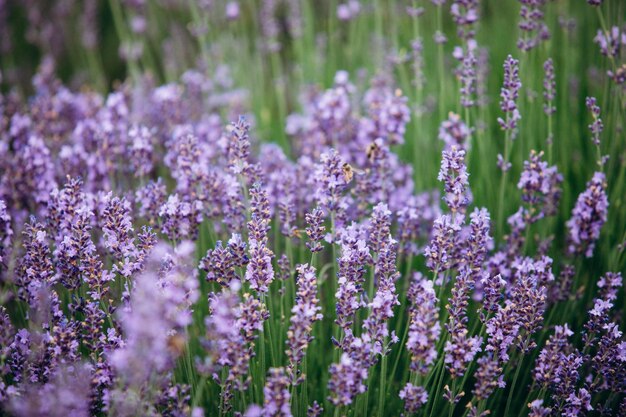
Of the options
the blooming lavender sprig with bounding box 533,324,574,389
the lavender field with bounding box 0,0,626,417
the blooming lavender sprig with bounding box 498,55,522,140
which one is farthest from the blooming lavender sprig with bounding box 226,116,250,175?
the blooming lavender sprig with bounding box 533,324,574,389

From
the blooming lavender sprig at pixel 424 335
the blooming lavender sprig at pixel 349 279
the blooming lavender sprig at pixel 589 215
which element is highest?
the blooming lavender sprig at pixel 589 215

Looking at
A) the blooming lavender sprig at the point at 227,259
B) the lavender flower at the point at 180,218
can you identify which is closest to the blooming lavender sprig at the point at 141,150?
the lavender flower at the point at 180,218

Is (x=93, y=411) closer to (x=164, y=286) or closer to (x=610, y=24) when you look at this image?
(x=164, y=286)

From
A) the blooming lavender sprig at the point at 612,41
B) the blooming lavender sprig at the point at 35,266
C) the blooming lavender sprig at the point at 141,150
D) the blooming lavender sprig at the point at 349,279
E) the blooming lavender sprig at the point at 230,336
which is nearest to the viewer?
the blooming lavender sprig at the point at 230,336

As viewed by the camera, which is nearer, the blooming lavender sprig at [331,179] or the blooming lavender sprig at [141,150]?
the blooming lavender sprig at [331,179]

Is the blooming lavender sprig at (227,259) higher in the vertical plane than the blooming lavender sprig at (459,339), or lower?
higher

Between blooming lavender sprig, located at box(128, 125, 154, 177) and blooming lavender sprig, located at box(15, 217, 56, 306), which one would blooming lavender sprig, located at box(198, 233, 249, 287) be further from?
blooming lavender sprig, located at box(128, 125, 154, 177)

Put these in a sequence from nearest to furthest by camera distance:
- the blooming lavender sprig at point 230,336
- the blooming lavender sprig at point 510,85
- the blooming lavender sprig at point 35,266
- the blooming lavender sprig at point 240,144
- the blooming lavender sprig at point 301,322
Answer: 1. the blooming lavender sprig at point 230,336
2. the blooming lavender sprig at point 301,322
3. the blooming lavender sprig at point 35,266
4. the blooming lavender sprig at point 240,144
5. the blooming lavender sprig at point 510,85

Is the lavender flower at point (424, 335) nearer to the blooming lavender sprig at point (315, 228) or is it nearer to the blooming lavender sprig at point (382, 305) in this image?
the blooming lavender sprig at point (382, 305)
